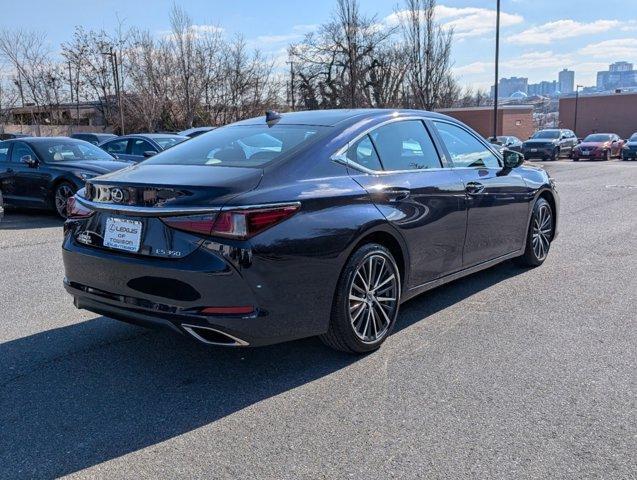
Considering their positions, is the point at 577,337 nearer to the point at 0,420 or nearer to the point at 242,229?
the point at 242,229

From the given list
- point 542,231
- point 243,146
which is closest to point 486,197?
point 542,231

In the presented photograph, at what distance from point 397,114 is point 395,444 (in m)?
2.63

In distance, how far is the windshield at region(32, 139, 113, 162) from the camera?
34.6 ft

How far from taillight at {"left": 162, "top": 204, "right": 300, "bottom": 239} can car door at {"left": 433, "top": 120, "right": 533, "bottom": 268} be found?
2.25m

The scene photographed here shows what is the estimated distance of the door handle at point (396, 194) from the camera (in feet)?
13.4

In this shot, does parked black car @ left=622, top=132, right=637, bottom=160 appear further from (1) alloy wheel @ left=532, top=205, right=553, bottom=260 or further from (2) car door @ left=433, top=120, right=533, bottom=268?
(2) car door @ left=433, top=120, right=533, bottom=268

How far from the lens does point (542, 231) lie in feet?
21.0

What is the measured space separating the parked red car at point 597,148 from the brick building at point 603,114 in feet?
91.8

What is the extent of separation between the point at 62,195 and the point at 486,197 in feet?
25.0

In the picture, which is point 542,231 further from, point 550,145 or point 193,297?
point 550,145

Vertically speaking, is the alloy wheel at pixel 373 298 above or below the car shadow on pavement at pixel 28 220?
above

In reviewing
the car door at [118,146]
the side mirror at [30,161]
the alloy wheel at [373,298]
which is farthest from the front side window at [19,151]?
the alloy wheel at [373,298]

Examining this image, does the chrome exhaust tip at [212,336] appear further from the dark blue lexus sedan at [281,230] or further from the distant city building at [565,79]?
the distant city building at [565,79]

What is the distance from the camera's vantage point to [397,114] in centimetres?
462
